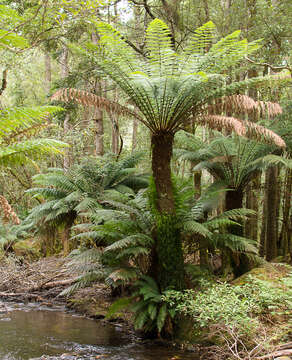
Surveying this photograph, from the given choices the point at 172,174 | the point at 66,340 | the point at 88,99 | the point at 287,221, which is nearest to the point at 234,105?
the point at 172,174

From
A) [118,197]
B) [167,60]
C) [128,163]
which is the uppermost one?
[167,60]

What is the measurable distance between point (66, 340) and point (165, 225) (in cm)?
195

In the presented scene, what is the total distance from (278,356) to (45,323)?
352 cm

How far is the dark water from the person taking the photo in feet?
12.8

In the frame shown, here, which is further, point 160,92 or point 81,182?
point 81,182

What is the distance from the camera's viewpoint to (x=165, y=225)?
4.56 meters

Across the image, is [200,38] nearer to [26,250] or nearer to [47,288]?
[47,288]

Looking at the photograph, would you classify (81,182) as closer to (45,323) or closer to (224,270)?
(45,323)

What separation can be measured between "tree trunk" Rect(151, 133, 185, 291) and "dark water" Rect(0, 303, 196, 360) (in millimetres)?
835

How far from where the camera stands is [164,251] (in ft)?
14.9

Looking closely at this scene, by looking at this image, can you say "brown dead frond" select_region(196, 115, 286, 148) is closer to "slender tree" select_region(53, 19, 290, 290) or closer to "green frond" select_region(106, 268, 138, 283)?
"slender tree" select_region(53, 19, 290, 290)

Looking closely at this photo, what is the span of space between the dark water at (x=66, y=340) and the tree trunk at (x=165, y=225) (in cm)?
84

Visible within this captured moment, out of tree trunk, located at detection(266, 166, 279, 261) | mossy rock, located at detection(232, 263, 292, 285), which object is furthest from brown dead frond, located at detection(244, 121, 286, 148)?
tree trunk, located at detection(266, 166, 279, 261)

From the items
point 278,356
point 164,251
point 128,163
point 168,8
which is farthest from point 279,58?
point 278,356
